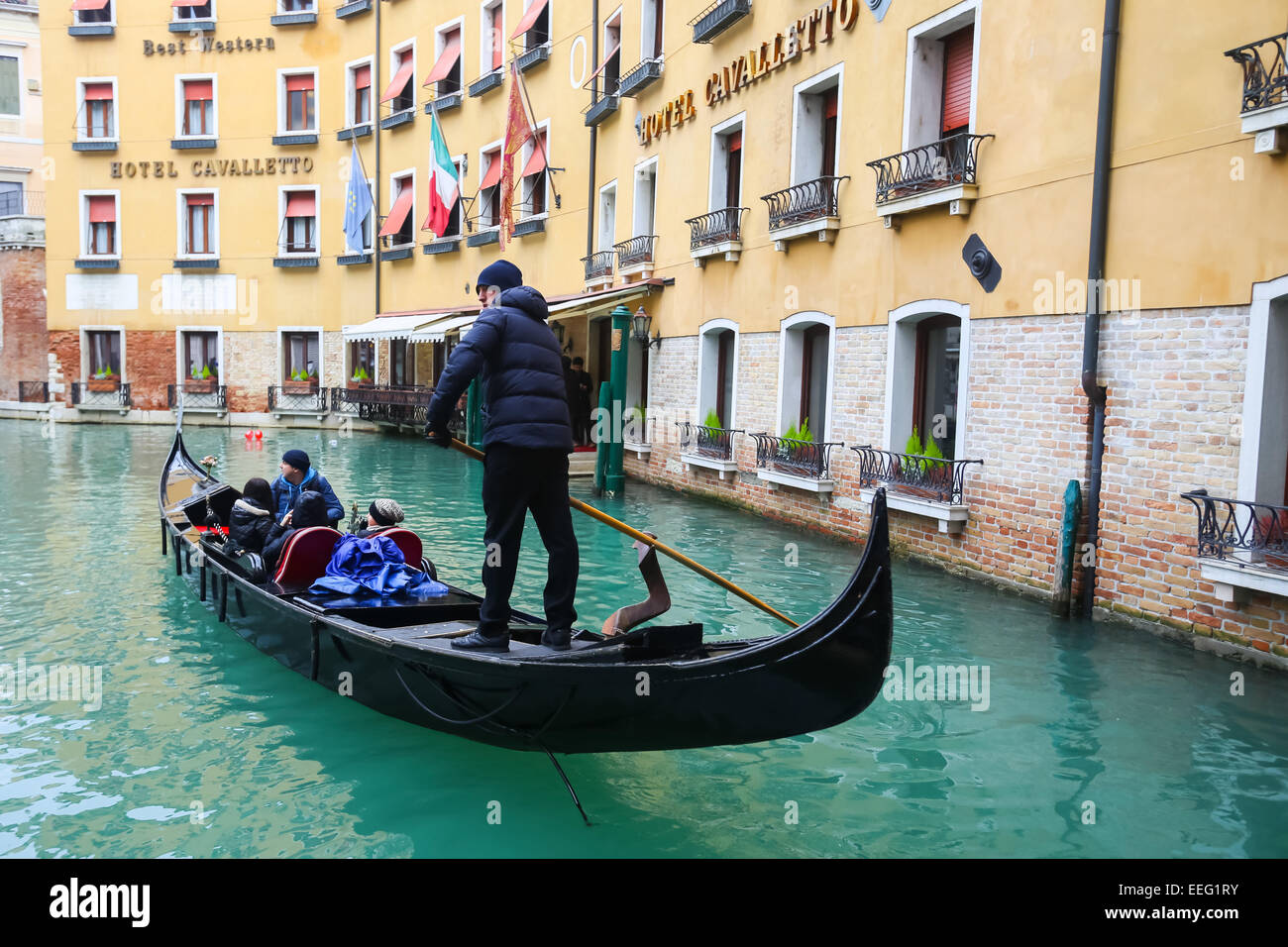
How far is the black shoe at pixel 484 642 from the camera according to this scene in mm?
4082

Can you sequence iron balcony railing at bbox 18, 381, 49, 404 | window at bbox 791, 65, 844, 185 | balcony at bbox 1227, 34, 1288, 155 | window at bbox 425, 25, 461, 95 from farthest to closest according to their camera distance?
1. iron balcony railing at bbox 18, 381, 49, 404
2. window at bbox 425, 25, 461, 95
3. window at bbox 791, 65, 844, 185
4. balcony at bbox 1227, 34, 1288, 155

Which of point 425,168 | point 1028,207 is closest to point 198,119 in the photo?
point 425,168

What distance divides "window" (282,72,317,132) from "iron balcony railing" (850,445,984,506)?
18.2 metres

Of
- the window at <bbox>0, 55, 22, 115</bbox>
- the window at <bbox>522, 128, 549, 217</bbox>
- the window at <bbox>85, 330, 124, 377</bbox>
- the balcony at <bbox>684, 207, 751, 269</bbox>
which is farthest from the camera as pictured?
the window at <bbox>0, 55, 22, 115</bbox>

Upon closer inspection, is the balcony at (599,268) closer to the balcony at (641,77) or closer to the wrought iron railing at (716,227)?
the balcony at (641,77)

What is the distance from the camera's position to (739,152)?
1185 cm

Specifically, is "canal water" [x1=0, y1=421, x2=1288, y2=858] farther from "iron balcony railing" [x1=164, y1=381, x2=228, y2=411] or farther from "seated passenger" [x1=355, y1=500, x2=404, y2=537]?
"iron balcony railing" [x1=164, y1=381, x2=228, y2=411]

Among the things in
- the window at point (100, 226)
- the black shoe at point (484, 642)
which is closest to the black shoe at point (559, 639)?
the black shoe at point (484, 642)

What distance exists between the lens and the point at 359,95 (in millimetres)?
22641

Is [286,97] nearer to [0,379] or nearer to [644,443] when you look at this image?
[0,379]

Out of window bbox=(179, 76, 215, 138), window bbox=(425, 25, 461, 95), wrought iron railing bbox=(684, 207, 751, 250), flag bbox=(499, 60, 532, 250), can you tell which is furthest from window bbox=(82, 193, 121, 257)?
wrought iron railing bbox=(684, 207, 751, 250)

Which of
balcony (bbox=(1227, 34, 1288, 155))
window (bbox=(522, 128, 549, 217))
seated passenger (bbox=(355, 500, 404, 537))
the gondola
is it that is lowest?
the gondola

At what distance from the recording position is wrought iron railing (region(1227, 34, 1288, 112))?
528cm

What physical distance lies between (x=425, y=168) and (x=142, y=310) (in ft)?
26.3
